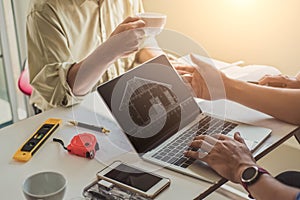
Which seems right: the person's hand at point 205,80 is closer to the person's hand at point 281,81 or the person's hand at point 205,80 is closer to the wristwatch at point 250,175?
the person's hand at point 281,81

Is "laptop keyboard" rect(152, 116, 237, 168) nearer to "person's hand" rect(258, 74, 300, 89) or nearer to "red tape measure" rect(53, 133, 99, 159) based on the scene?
"red tape measure" rect(53, 133, 99, 159)

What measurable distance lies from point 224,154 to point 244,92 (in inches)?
12.6

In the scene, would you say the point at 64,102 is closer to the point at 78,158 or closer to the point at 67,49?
the point at 67,49

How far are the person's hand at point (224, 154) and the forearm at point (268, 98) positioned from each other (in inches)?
7.9

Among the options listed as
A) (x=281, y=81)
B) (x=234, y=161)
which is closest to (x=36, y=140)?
(x=234, y=161)

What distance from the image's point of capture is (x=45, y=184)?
0.90 metres

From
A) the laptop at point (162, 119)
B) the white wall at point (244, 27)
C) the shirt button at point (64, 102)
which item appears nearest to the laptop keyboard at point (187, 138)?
the laptop at point (162, 119)

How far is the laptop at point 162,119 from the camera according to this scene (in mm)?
1067

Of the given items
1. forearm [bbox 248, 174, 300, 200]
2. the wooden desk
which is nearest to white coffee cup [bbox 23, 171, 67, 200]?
the wooden desk

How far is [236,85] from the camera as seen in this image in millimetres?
1304

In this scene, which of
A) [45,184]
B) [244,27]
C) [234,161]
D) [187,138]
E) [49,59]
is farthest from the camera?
[244,27]

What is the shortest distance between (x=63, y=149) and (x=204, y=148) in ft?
1.20

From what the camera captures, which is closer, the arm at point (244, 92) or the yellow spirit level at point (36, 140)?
the yellow spirit level at point (36, 140)

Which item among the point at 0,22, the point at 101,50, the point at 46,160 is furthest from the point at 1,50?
the point at 46,160
